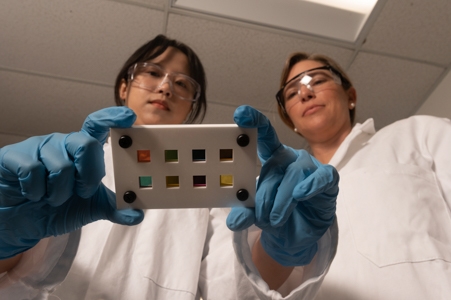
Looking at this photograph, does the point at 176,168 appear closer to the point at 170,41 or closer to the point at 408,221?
the point at 408,221

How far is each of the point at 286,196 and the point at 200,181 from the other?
0.15 metres

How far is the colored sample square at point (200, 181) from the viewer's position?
0.59m

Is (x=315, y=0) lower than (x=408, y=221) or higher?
higher

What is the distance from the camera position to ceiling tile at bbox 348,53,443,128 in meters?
1.80

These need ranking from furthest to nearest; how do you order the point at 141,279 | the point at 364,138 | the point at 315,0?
the point at 315,0 → the point at 364,138 → the point at 141,279

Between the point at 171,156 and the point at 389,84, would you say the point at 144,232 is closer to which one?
the point at 171,156

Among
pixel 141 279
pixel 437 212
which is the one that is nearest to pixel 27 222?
pixel 141 279

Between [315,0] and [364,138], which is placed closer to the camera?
[364,138]

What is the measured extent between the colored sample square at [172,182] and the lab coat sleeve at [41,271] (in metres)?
0.32

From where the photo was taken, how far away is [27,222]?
23.9 inches

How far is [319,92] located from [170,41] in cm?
60

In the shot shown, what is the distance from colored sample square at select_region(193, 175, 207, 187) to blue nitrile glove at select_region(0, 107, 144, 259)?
0.11m

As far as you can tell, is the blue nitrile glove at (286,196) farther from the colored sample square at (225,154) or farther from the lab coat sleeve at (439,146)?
the lab coat sleeve at (439,146)

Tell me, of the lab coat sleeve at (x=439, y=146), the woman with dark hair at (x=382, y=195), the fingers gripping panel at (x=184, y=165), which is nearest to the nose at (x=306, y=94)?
the woman with dark hair at (x=382, y=195)
